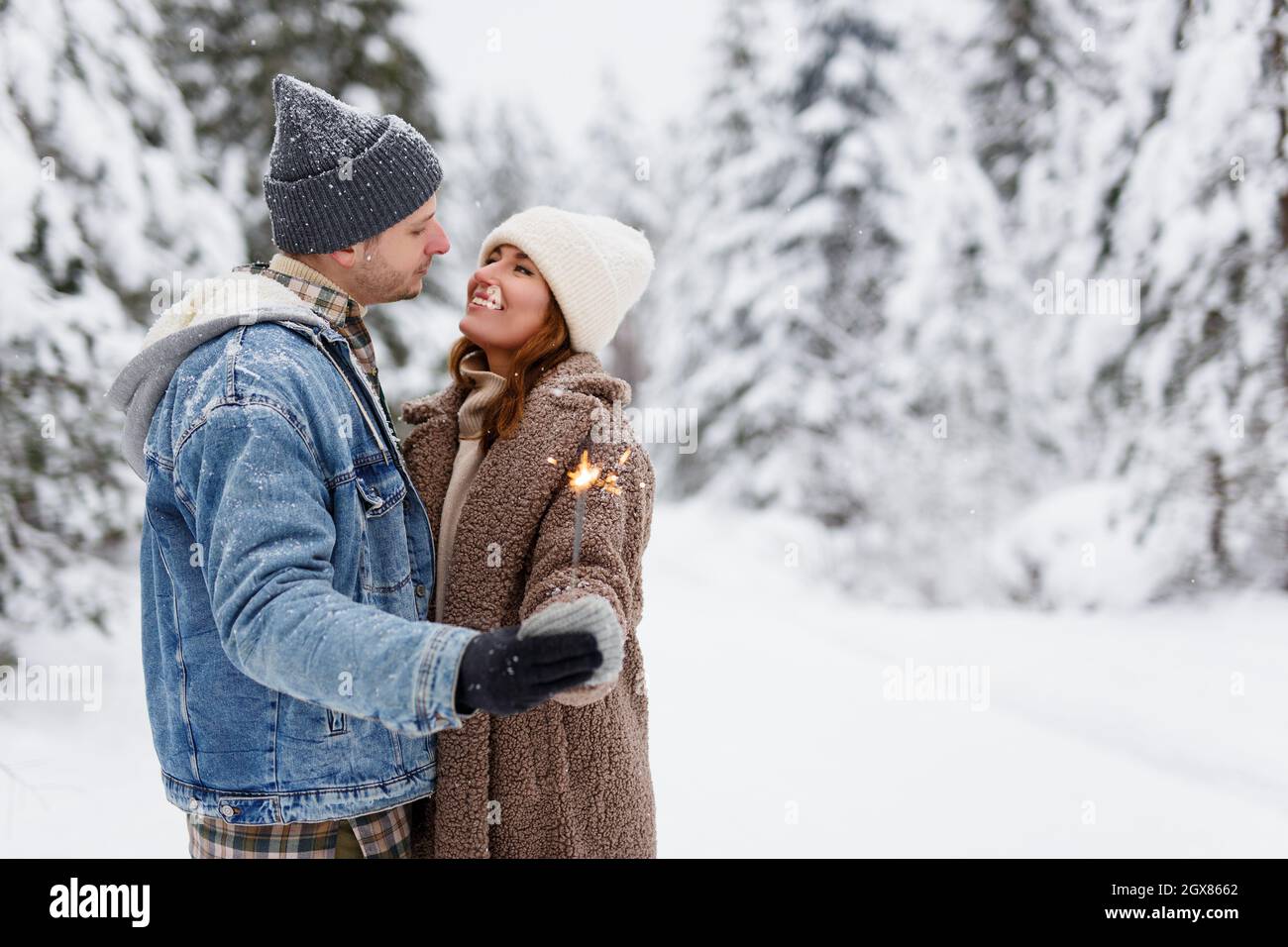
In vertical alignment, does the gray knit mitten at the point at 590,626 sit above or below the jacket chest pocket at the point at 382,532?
below

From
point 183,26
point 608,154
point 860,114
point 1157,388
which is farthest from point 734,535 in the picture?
point 608,154

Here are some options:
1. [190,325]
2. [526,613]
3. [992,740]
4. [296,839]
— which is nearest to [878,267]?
[992,740]

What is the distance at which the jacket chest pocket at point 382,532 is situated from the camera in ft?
6.30

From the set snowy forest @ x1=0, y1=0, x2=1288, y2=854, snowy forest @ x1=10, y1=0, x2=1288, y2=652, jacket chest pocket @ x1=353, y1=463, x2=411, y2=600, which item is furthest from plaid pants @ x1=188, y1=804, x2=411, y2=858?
snowy forest @ x1=10, y1=0, x2=1288, y2=652

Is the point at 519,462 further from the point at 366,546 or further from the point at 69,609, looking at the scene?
the point at 69,609

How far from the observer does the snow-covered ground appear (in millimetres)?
5328

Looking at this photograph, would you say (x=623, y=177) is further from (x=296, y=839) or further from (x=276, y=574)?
(x=276, y=574)

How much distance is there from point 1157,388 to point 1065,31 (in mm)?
6236

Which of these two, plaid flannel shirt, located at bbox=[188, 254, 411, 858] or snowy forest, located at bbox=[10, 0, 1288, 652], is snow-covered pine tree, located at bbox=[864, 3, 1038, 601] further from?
plaid flannel shirt, located at bbox=[188, 254, 411, 858]

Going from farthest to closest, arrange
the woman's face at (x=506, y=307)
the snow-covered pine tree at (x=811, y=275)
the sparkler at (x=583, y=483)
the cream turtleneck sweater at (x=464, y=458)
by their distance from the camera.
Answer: the snow-covered pine tree at (x=811, y=275)
the woman's face at (x=506, y=307)
the cream turtleneck sweater at (x=464, y=458)
the sparkler at (x=583, y=483)

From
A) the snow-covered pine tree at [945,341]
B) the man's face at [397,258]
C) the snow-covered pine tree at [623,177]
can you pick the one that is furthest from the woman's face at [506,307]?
the snow-covered pine tree at [623,177]

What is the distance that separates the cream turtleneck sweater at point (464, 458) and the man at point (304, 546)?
0.15 m

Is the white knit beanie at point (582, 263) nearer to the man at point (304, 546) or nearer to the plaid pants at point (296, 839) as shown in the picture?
the man at point (304, 546)

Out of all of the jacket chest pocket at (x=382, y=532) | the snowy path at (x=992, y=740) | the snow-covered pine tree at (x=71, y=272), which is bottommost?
the snowy path at (x=992, y=740)
